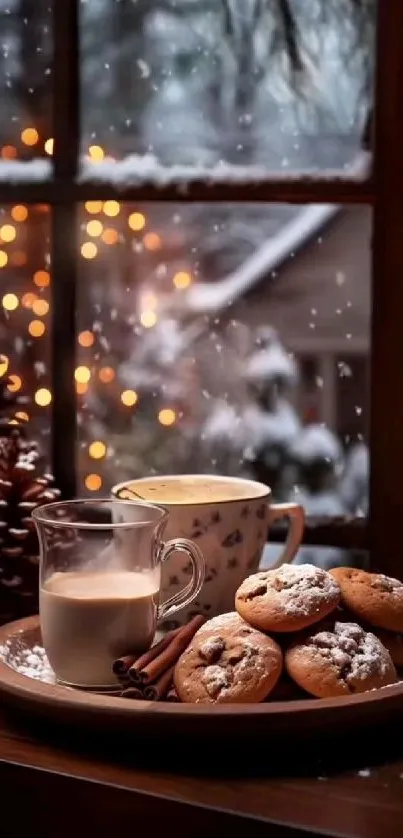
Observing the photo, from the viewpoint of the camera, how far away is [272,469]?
53.2 inches

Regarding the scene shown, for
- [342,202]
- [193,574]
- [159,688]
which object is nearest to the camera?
[159,688]

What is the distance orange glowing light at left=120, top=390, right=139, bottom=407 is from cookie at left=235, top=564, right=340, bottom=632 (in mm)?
534

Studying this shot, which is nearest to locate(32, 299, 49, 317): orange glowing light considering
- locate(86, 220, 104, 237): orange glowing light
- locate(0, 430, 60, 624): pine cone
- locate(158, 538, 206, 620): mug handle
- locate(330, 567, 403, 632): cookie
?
locate(86, 220, 104, 237): orange glowing light

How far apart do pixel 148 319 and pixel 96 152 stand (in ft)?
0.69

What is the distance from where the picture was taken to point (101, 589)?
0.89 meters

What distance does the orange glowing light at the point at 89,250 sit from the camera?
1.36m

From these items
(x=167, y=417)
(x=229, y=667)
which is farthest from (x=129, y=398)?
(x=229, y=667)

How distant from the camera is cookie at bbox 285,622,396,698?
2.58 ft

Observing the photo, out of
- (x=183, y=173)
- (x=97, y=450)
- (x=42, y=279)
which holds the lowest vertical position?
(x=97, y=450)

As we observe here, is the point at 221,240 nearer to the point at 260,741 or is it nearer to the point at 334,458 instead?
the point at 334,458

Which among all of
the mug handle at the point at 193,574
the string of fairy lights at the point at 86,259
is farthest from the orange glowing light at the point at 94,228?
the mug handle at the point at 193,574

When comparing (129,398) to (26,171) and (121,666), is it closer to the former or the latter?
(26,171)

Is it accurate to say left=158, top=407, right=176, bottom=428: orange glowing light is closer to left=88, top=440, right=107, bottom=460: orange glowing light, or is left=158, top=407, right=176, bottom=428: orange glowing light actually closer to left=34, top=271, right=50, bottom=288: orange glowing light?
Answer: left=88, top=440, right=107, bottom=460: orange glowing light

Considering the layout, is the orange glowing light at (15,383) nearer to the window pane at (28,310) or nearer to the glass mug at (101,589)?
the window pane at (28,310)
